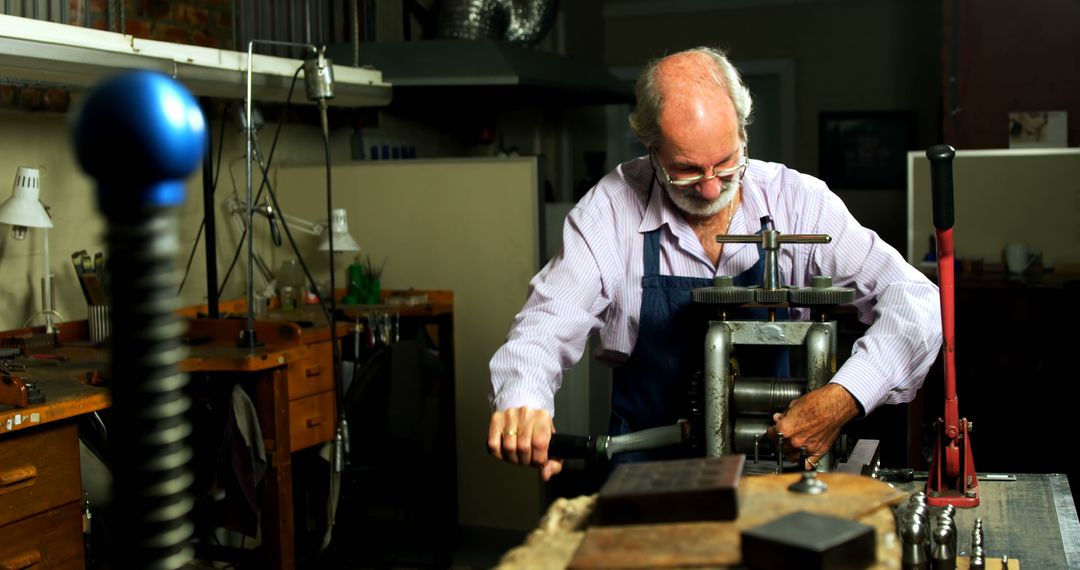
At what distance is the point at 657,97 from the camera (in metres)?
1.89

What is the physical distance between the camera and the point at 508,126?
22.5 feet

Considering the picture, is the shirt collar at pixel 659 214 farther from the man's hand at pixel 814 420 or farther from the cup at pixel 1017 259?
the cup at pixel 1017 259

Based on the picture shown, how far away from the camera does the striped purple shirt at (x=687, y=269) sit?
174 cm

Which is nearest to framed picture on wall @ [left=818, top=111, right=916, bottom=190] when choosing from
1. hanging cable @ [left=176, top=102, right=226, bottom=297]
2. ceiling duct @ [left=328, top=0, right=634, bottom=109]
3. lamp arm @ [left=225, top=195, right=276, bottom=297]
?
ceiling duct @ [left=328, top=0, right=634, bottom=109]

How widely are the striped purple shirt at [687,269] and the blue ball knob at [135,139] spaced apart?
137 centimetres

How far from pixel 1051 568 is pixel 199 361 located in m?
2.19

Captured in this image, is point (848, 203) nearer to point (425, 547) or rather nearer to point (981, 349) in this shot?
point (981, 349)

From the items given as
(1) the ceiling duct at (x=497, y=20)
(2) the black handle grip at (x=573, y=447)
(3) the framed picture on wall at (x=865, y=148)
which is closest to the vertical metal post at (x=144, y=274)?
(2) the black handle grip at (x=573, y=447)

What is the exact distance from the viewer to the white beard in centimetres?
196

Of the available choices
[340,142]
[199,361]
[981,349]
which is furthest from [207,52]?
[981,349]

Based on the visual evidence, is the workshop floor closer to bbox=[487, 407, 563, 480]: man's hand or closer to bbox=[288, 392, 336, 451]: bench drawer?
bbox=[288, 392, 336, 451]: bench drawer

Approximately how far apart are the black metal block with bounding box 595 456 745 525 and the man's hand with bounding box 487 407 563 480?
0.59 metres

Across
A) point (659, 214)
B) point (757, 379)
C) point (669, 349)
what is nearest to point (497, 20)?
point (659, 214)

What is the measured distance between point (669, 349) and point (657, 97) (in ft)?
1.53
